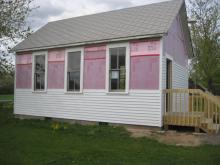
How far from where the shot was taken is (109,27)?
43.6ft

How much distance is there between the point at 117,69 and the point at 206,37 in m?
14.2

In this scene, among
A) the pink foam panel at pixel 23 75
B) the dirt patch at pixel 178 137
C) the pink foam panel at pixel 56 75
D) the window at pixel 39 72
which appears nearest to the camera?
the dirt patch at pixel 178 137

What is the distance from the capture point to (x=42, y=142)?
9.02 meters

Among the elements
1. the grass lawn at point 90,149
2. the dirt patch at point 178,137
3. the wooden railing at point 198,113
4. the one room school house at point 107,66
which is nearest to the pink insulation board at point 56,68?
the one room school house at point 107,66

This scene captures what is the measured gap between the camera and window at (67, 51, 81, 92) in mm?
13237

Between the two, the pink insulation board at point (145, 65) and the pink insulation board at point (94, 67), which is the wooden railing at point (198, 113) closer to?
the pink insulation board at point (145, 65)

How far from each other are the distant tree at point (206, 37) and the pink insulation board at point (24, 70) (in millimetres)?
13551

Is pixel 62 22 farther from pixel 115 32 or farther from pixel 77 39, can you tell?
pixel 115 32

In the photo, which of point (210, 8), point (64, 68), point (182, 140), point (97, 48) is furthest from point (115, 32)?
point (210, 8)

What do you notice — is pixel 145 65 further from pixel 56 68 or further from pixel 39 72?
pixel 39 72

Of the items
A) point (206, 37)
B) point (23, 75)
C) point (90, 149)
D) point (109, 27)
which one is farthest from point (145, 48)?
point (206, 37)

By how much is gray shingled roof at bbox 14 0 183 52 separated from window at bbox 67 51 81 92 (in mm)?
581

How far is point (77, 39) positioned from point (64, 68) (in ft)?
4.71

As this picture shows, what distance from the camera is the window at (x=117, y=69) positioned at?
39.0 feet
